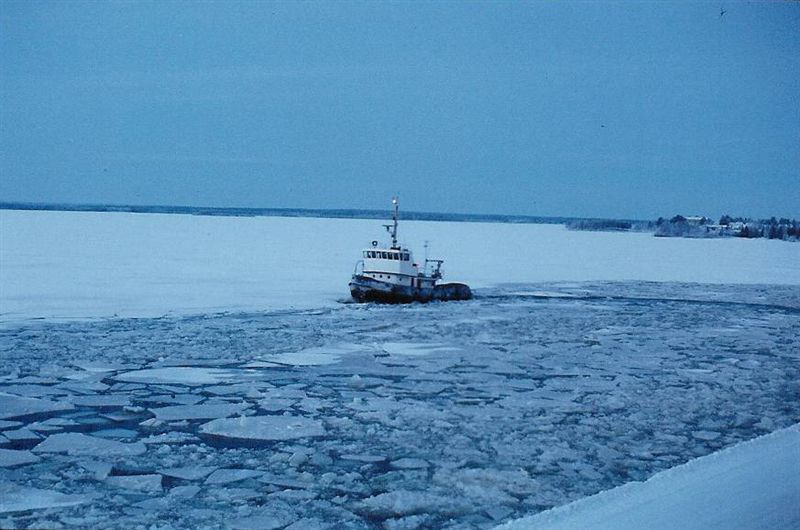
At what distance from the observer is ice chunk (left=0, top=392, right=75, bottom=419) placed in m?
5.61

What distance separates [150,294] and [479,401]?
9.97 meters

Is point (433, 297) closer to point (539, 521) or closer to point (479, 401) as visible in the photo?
point (479, 401)

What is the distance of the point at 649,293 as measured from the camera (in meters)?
18.2

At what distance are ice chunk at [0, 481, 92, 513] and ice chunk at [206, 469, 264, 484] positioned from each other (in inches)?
25.3

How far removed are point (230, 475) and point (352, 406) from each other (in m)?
1.81

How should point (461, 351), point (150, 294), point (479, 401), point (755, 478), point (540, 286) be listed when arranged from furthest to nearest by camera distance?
point (540, 286) < point (150, 294) < point (461, 351) < point (479, 401) < point (755, 478)

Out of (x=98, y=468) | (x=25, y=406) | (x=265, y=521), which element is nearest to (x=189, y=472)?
(x=98, y=468)

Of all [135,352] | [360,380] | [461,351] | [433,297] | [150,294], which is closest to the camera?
[360,380]

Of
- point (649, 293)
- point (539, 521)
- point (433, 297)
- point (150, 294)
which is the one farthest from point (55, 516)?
point (649, 293)

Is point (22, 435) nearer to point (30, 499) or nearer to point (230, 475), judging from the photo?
point (30, 499)

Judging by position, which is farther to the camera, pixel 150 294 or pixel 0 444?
pixel 150 294

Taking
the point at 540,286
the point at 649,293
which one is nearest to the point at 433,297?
the point at 540,286

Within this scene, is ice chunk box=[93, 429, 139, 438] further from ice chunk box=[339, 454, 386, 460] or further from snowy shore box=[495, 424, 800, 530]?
snowy shore box=[495, 424, 800, 530]

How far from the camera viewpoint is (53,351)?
325 inches
